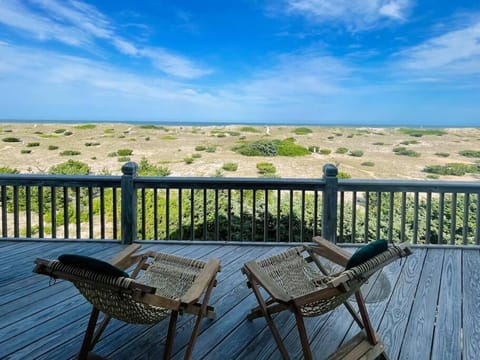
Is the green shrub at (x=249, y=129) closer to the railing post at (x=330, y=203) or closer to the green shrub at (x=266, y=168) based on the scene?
the green shrub at (x=266, y=168)

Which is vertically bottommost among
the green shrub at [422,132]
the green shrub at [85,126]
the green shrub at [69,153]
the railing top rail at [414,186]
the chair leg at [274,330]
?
the chair leg at [274,330]

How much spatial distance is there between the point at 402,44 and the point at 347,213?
7131 mm

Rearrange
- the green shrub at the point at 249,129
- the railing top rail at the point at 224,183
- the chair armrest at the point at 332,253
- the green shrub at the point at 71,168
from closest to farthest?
the chair armrest at the point at 332,253 → the railing top rail at the point at 224,183 → the green shrub at the point at 71,168 → the green shrub at the point at 249,129

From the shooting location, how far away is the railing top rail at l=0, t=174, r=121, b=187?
3.82 metres

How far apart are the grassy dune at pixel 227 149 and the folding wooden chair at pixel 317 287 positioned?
712cm

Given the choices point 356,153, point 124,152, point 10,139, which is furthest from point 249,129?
point 10,139

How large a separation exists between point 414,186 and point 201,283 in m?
2.96

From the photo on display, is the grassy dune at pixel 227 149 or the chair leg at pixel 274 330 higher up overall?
the grassy dune at pixel 227 149

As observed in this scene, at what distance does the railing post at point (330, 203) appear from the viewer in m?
3.74

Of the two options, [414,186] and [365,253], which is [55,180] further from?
[414,186]

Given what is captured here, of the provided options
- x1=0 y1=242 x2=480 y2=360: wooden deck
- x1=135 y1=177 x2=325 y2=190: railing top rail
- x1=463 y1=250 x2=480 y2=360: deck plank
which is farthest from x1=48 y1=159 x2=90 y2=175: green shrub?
x1=463 y1=250 x2=480 y2=360: deck plank

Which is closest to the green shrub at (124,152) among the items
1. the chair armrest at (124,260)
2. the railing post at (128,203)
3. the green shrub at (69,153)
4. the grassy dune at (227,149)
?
the grassy dune at (227,149)

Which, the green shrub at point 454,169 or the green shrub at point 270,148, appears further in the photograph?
the green shrub at point 270,148

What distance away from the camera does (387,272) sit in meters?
3.07
